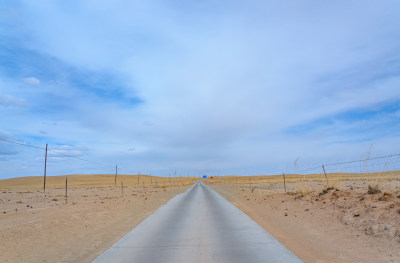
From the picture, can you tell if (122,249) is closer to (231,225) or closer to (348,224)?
(231,225)

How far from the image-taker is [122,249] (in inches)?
314

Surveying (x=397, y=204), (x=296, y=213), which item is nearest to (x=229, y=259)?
(x=397, y=204)

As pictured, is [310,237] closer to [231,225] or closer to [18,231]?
[231,225]

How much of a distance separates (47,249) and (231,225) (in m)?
6.63

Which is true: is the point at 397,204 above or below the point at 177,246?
above

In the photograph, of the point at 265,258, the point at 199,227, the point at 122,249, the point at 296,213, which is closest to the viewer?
the point at 265,258

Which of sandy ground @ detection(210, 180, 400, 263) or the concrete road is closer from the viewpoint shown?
the concrete road

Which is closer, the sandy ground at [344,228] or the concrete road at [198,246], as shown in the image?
the concrete road at [198,246]

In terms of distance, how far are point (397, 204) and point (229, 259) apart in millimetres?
7045

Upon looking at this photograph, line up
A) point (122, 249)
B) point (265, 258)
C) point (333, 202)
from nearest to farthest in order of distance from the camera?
1. point (265, 258)
2. point (122, 249)
3. point (333, 202)

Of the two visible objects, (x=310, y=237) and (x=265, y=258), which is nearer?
(x=265, y=258)

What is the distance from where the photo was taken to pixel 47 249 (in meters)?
8.77

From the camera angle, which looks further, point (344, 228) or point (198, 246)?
point (344, 228)

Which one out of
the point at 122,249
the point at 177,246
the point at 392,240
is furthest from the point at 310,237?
the point at 122,249
